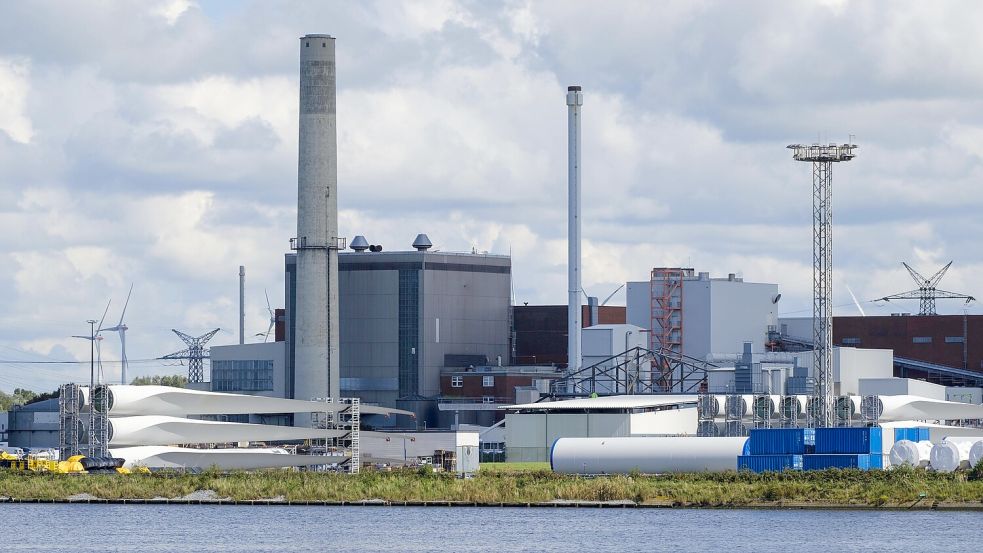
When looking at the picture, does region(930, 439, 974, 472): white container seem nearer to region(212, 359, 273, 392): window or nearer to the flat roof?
the flat roof

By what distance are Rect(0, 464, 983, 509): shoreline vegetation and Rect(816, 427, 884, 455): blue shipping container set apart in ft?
9.00

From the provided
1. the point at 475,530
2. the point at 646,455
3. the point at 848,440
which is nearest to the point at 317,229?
the point at 646,455

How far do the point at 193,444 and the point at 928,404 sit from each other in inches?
2104

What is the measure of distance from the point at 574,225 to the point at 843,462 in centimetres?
5639

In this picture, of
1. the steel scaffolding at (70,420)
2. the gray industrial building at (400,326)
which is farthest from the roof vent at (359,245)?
the steel scaffolding at (70,420)

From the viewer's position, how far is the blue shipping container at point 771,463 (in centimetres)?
10244

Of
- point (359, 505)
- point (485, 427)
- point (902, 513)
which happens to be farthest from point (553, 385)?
point (902, 513)

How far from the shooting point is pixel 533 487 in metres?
98.2

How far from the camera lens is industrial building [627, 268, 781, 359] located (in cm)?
16138

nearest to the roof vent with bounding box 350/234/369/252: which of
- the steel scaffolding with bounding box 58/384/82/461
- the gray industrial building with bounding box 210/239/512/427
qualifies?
the gray industrial building with bounding box 210/239/512/427

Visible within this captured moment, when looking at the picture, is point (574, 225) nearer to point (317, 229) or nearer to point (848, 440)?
point (317, 229)

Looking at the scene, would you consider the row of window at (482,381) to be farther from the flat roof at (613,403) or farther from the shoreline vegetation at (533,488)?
the shoreline vegetation at (533,488)

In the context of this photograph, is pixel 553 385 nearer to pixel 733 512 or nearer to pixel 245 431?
pixel 245 431

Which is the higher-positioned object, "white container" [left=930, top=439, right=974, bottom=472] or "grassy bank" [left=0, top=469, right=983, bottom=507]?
"white container" [left=930, top=439, right=974, bottom=472]
